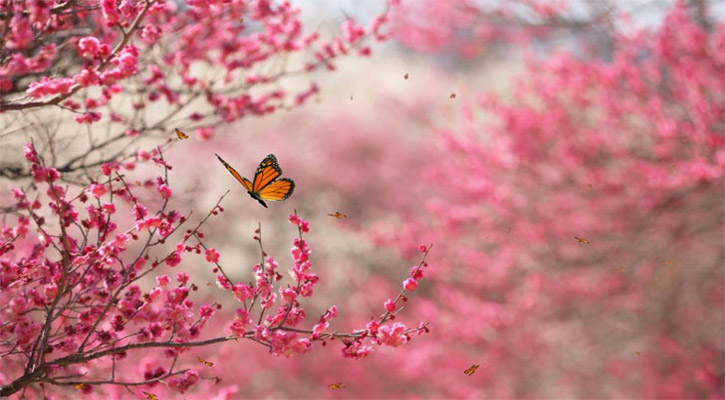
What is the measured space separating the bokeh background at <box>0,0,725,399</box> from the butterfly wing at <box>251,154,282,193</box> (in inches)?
71.6

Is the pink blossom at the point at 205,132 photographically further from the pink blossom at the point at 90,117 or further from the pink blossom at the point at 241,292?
the pink blossom at the point at 241,292

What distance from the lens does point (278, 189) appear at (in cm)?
270

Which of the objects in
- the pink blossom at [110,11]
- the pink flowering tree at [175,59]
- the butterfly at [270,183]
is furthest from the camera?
the pink flowering tree at [175,59]

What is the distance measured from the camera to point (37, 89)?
2109 mm

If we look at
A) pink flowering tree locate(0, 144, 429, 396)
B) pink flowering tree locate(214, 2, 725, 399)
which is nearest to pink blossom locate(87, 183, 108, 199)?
pink flowering tree locate(0, 144, 429, 396)

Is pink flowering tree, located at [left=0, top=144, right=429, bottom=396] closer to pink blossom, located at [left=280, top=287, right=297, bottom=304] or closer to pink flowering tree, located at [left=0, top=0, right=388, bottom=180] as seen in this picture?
pink blossom, located at [left=280, top=287, right=297, bottom=304]

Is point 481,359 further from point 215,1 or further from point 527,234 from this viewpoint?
point 215,1

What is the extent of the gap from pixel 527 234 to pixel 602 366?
4.31m

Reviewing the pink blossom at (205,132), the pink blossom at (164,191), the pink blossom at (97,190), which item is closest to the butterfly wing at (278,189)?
the pink blossom at (164,191)

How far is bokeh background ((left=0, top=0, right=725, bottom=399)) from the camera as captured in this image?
6711mm

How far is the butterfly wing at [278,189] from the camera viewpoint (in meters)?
2.67

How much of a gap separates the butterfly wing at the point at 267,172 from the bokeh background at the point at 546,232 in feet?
5.96

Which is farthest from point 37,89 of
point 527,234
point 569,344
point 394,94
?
point 394,94

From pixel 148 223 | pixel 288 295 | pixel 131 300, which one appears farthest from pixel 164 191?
pixel 288 295
